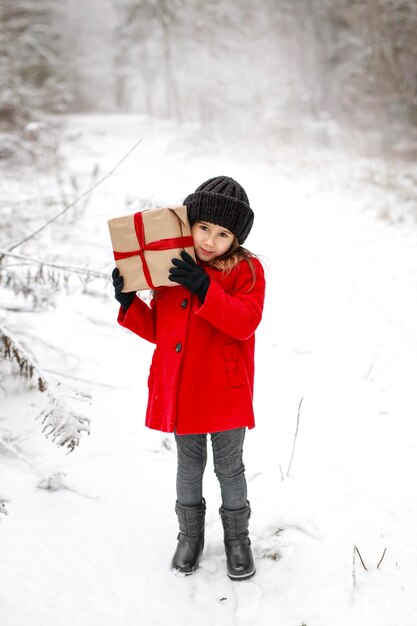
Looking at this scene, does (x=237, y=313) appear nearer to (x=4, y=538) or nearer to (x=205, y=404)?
(x=205, y=404)

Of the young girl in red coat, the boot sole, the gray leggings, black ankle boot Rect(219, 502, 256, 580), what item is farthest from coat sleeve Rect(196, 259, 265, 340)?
the boot sole

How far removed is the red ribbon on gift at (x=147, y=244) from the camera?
1.96 metres

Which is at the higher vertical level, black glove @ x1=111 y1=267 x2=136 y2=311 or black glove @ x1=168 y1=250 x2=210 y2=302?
black glove @ x1=168 y1=250 x2=210 y2=302

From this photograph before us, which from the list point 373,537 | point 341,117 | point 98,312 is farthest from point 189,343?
point 341,117

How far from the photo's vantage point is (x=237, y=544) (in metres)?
2.31

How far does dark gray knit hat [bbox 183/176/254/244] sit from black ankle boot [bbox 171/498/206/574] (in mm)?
1291

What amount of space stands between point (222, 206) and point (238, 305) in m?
0.41

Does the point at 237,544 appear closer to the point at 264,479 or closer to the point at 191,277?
the point at 264,479

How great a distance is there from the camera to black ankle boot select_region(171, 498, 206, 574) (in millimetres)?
2334

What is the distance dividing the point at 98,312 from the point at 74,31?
34592 mm

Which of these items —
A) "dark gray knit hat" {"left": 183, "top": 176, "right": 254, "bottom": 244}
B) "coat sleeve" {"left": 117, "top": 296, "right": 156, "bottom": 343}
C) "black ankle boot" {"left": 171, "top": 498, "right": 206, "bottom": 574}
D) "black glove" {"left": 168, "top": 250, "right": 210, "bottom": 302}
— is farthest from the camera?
"black ankle boot" {"left": 171, "top": 498, "right": 206, "bottom": 574}

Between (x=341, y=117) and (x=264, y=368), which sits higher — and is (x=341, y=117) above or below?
above

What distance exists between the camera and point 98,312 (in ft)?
16.5

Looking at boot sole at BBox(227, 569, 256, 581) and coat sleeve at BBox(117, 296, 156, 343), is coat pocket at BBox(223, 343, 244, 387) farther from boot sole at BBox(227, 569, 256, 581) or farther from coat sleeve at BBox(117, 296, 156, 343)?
boot sole at BBox(227, 569, 256, 581)
